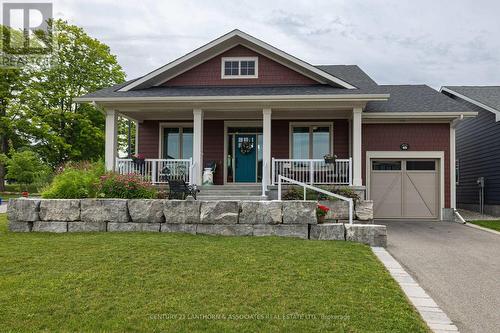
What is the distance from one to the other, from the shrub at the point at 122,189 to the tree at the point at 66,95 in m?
15.4

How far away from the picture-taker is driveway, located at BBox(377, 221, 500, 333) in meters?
3.80

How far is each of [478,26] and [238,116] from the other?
1208cm

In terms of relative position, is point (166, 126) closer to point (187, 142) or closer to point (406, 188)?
point (187, 142)

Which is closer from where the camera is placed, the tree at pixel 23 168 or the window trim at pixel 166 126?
the window trim at pixel 166 126

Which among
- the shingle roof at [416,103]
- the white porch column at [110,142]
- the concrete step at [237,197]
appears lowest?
the concrete step at [237,197]

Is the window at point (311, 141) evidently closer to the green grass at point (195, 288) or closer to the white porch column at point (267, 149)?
the white porch column at point (267, 149)

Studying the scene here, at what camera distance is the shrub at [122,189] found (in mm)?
8406

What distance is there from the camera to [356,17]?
45.8 ft

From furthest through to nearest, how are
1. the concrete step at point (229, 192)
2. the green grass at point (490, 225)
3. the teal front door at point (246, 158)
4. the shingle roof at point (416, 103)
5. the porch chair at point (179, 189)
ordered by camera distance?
the teal front door at point (246, 158)
the shingle roof at point (416, 103)
the green grass at point (490, 225)
the concrete step at point (229, 192)
the porch chair at point (179, 189)

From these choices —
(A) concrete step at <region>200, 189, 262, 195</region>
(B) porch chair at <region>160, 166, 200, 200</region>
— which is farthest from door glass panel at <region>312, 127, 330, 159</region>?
(B) porch chair at <region>160, 166, 200, 200</region>

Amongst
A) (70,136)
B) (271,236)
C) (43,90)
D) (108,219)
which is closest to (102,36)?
(43,90)

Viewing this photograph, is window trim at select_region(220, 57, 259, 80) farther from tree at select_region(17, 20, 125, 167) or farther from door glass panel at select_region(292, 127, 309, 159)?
tree at select_region(17, 20, 125, 167)

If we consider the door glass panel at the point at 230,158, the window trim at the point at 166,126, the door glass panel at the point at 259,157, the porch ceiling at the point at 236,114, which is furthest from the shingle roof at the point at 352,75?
the window trim at the point at 166,126

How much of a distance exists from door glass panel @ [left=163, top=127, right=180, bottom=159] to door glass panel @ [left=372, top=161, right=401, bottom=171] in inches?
265
